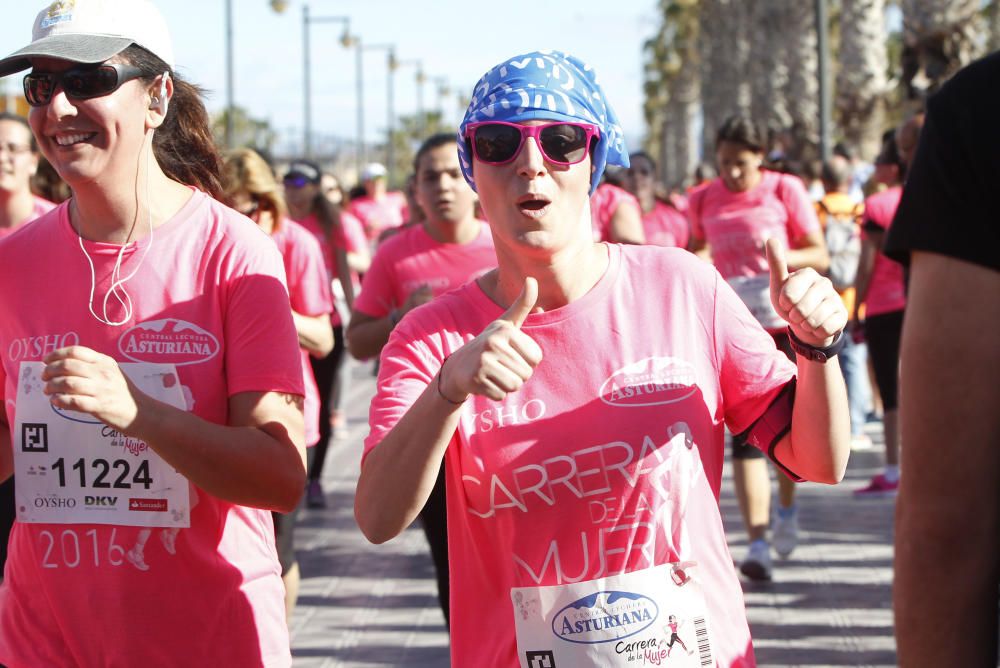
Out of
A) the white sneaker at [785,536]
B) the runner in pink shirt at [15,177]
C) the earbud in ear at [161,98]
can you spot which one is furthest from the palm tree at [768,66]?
the earbud in ear at [161,98]

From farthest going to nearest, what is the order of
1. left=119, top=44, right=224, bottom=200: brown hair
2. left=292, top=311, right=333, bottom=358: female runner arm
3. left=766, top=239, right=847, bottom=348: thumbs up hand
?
left=292, top=311, right=333, bottom=358: female runner arm < left=119, top=44, right=224, bottom=200: brown hair < left=766, top=239, right=847, bottom=348: thumbs up hand

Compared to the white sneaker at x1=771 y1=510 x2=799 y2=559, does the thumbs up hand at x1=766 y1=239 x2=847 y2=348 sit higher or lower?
higher

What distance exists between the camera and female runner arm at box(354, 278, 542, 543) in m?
2.27

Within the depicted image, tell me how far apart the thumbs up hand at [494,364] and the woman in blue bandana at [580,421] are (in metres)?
0.09

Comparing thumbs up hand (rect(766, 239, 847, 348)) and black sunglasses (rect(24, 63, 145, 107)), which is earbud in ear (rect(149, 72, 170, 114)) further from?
thumbs up hand (rect(766, 239, 847, 348))

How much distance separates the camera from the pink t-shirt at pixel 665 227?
11211mm

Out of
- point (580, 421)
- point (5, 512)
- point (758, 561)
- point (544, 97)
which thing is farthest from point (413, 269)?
point (580, 421)

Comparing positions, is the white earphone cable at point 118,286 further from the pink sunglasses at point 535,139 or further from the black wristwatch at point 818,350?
the black wristwatch at point 818,350

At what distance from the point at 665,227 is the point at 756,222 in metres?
Result: 3.50

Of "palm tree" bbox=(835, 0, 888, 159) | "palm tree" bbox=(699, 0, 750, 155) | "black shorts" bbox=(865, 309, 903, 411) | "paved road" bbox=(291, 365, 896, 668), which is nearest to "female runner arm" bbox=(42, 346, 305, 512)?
"paved road" bbox=(291, 365, 896, 668)

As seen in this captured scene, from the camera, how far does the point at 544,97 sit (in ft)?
8.78

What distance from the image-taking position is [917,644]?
1698mm

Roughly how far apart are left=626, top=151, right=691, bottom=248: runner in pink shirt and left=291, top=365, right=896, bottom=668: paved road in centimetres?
239

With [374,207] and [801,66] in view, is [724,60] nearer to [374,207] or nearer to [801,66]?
[801,66]
